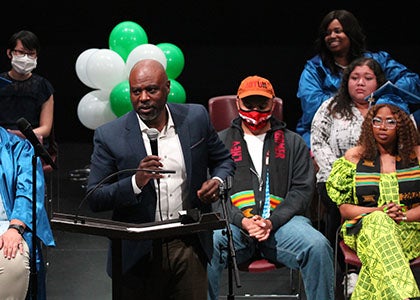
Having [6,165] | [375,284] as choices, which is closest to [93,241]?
[6,165]

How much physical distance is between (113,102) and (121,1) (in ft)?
11.8

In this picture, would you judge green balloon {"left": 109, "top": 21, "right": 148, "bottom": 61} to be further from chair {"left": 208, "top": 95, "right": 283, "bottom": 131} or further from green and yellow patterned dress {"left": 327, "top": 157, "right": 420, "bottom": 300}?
green and yellow patterned dress {"left": 327, "top": 157, "right": 420, "bottom": 300}

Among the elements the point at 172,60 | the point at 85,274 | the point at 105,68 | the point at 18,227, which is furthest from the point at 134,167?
the point at 172,60

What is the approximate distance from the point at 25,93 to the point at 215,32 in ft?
15.9

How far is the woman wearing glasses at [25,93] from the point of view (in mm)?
6652

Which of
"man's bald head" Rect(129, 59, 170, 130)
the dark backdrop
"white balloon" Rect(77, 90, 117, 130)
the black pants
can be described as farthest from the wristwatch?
the dark backdrop

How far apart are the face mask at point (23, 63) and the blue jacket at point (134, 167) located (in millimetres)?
2738

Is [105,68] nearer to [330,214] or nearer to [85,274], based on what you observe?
[85,274]

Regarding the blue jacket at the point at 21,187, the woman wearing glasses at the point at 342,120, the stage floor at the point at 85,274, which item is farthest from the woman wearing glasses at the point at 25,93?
the woman wearing glasses at the point at 342,120

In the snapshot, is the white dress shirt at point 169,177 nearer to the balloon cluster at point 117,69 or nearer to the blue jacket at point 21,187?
the blue jacket at point 21,187

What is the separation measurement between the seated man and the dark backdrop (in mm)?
5507

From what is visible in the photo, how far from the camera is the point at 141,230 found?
3525 millimetres

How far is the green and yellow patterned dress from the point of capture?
4.73 metres

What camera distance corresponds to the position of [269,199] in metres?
5.21
